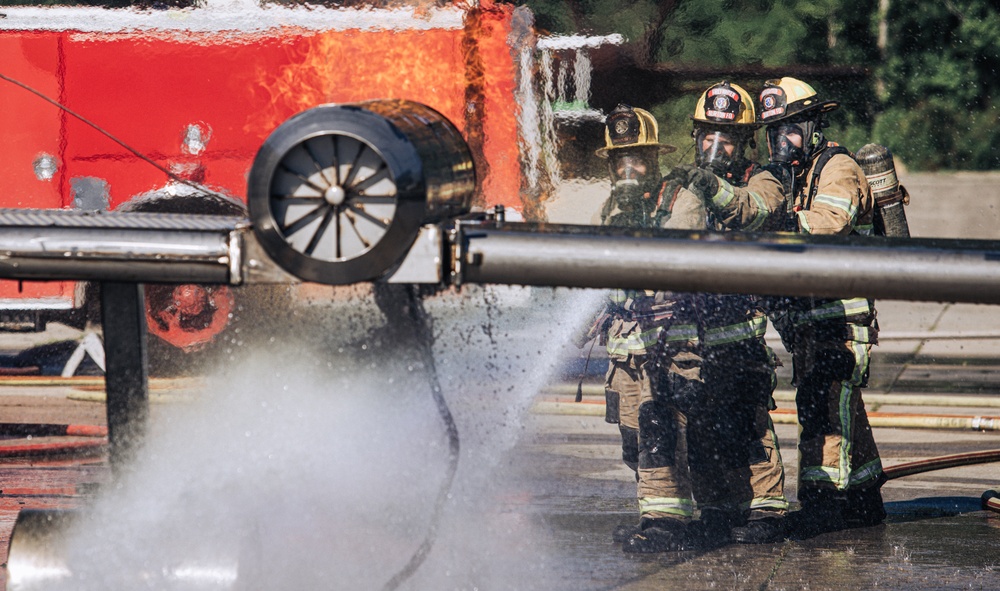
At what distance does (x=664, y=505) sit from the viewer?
4.29m

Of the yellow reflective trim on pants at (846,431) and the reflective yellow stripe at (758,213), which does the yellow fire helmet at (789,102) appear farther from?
the yellow reflective trim on pants at (846,431)

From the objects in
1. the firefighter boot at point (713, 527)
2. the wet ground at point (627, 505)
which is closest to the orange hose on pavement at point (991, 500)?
the wet ground at point (627, 505)

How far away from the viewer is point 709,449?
4.46m

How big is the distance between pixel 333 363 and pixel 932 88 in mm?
11252

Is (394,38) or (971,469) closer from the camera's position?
(971,469)

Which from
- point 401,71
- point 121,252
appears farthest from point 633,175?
point 121,252

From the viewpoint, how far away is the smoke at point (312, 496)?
2.80 meters

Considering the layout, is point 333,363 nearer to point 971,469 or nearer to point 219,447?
point 219,447

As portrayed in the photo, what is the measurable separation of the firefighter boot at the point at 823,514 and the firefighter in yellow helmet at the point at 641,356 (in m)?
0.44

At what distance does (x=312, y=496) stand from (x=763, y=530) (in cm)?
170

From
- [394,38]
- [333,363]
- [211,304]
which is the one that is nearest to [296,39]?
[394,38]

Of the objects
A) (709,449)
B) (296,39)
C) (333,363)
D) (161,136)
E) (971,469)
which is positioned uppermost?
(296,39)

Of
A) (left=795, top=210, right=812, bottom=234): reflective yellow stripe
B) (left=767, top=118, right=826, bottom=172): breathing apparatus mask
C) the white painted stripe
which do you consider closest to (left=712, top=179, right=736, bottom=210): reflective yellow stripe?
(left=795, top=210, right=812, bottom=234): reflective yellow stripe

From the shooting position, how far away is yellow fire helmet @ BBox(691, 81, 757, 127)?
15.6 ft
